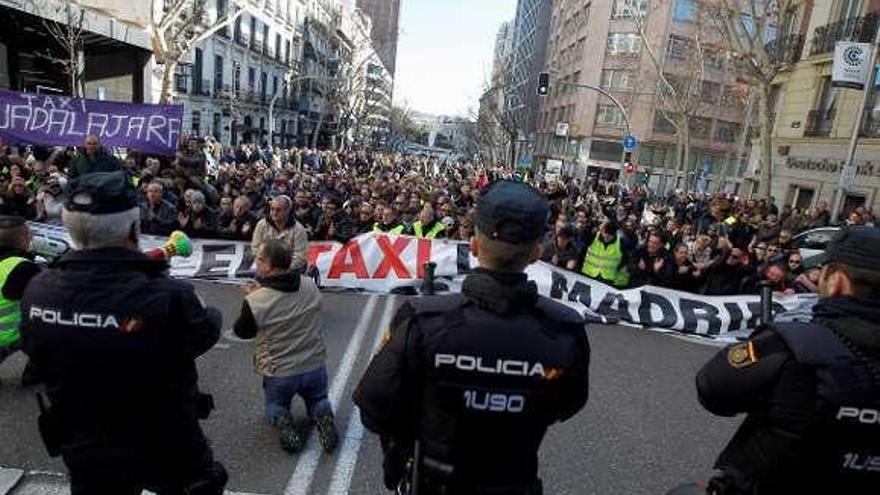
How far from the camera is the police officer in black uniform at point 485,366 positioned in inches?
77.3

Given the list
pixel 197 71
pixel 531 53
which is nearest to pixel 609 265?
pixel 197 71

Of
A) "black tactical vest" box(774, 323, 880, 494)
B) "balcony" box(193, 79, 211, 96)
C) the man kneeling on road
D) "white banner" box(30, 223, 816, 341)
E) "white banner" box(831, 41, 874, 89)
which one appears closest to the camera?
"black tactical vest" box(774, 323, 880, 494)

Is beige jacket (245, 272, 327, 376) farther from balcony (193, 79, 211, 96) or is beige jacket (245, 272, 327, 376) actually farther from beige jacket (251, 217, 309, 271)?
balcony (193, 79, 211, 96)

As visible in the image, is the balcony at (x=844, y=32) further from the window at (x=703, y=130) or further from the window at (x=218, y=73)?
the window at (x=218, y=73)

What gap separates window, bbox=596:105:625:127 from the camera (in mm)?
55125

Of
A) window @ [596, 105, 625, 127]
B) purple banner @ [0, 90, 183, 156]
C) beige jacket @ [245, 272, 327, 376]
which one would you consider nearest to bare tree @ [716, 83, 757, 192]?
window @ [596, 105, 625, 127]

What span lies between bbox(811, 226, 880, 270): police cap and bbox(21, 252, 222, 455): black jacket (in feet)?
7.54

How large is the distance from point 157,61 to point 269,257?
2062 centimetres

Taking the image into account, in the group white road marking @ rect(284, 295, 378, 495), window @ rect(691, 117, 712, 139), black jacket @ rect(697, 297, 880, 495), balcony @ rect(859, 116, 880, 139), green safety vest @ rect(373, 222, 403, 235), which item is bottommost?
white road marking @ rect(284, 295, 378, 495)

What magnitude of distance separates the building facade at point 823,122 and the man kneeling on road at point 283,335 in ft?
67.9

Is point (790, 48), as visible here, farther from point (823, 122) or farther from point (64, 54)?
point (64, 54)

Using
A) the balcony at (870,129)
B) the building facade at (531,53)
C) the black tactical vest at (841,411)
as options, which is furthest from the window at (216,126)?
the black tactical vest at (841,411)

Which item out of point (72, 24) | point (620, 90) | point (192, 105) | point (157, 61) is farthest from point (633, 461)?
point (620, 90)

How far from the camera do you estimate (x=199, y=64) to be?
→ 4006cm
